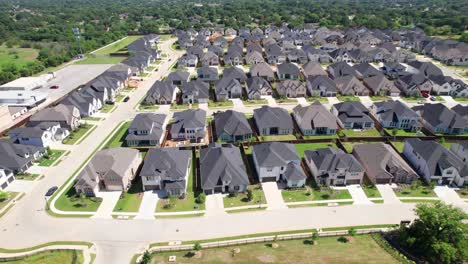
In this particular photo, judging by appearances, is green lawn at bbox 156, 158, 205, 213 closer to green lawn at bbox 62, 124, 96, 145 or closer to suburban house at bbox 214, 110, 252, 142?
suburban house at bbox 214, 110, 252, 142

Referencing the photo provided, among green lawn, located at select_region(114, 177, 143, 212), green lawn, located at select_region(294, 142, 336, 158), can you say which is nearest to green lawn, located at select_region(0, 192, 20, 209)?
green lawn, located at select_region(114, 177, 143, 212)

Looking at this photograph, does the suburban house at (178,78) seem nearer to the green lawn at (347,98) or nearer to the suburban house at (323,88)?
the suburban house at (323,88)

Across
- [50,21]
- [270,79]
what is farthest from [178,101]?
[50,21]

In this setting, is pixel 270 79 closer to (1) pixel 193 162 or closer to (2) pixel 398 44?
(1) pixel 193 162

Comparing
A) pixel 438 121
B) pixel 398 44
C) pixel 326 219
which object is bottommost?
pixel 326 219

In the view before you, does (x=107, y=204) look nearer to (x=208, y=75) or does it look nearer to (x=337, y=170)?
(x=337, y=170)

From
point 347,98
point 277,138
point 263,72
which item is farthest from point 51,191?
point 347,98

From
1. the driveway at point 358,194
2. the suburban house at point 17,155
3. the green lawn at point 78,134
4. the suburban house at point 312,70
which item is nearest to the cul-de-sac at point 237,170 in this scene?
the driveway at point 358,194
